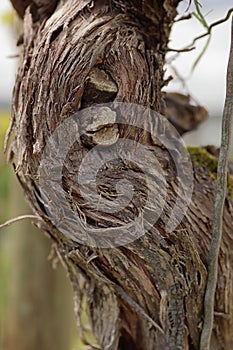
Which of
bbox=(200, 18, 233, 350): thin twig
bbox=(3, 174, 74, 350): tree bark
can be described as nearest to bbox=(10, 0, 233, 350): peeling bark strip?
bbox=(200, 18, 233, 350): thin twig

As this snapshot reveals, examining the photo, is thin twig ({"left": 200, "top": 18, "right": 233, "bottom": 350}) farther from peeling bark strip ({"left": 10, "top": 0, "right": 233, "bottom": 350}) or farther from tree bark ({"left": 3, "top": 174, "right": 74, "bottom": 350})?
tree bark ({"left": 3, "top": 174, "right": 74, "bottom": 350})

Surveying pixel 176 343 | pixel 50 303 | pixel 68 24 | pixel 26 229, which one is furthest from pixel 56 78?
pixel 50 303

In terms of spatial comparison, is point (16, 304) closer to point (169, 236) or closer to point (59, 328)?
point (59, 328)

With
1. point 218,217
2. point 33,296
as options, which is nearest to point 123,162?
point 218,217

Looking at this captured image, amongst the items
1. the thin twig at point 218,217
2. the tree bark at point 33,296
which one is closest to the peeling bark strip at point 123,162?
the thin twig at point 218,217

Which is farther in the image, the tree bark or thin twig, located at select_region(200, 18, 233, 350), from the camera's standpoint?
the tree bark

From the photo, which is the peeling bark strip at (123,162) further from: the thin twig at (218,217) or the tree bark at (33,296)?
the tree bark at (33,296)

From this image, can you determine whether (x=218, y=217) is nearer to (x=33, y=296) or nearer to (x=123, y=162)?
(x=123, y=162)

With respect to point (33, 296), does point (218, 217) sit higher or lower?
higher
